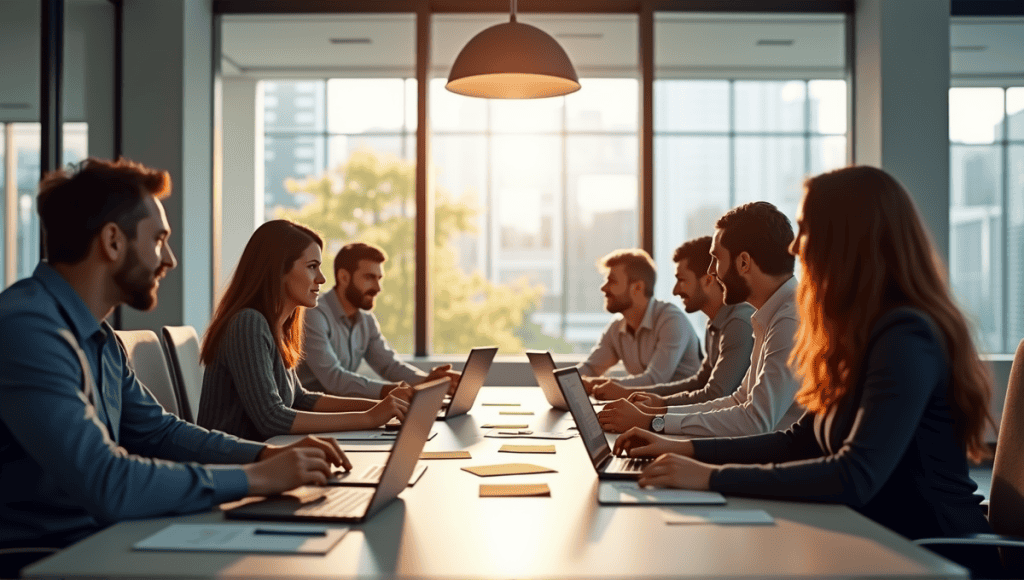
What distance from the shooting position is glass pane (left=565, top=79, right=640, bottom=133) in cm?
875

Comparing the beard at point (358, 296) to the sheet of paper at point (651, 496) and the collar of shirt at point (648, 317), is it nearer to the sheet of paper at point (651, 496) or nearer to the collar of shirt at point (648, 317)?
the collar of shirt at point (648, 317)

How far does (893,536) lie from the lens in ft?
4.88

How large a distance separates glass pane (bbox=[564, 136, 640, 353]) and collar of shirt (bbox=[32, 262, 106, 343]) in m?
7.65

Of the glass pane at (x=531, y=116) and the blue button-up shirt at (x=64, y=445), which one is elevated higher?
the glass pane at (x=531, y=116)

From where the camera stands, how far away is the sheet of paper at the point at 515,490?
6.01 feet

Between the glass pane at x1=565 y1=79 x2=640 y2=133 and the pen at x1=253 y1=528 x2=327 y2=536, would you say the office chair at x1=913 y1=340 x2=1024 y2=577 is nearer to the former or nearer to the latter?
the pen at x1=253 y1=528 x2=327 y2=536

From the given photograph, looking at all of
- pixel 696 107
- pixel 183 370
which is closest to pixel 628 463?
pixel 183 370

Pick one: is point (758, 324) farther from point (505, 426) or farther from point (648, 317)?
point (648, 317)

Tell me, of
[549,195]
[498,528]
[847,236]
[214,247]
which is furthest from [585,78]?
[498,528]

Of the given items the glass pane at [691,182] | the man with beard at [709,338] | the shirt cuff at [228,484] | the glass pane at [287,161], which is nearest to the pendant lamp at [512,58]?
the man with beard at [709,338]

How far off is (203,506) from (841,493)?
3.91 ft

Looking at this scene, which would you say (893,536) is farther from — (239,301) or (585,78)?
(585,78)

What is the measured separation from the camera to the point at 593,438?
2.17 meters

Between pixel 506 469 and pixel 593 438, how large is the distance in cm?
22
